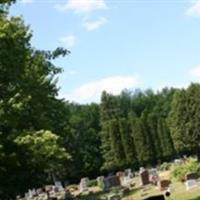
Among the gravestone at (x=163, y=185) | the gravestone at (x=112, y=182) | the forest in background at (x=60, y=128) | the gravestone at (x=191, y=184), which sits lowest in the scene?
the gravestone at (x=191, y=184)

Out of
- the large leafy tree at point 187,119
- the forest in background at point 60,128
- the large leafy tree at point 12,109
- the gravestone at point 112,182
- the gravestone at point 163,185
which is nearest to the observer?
the large leafy tree at point 12,109

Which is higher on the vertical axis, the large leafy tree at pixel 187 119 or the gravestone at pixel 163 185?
the large leafy tree at pixel 187 119

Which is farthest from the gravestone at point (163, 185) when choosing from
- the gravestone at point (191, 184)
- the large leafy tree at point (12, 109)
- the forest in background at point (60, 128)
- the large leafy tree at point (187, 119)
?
the large leafy tree at point (187, 119)

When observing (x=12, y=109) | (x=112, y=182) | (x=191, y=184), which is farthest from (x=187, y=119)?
(x=12, y=109)

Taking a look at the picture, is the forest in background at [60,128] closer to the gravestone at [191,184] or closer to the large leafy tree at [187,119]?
the large leafy tree at [187,119]

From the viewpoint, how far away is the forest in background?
22458 millimetres

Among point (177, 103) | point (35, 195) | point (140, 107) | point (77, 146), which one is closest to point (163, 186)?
point (35, 195)

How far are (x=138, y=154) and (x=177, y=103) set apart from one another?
24039 millimetres

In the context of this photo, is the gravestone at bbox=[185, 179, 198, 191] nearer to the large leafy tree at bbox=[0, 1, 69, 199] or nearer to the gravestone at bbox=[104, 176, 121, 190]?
the large leafy tree at bbox=[0, 1, 69, 199]

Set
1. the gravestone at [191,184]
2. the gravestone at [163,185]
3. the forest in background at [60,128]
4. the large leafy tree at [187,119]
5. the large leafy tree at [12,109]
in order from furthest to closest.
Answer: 1. the large leafy tree at [187,119]
2. the gravestone at [163,185]
3. the gravestone at [191,184]
4. the forest in background at [60,128]
5. the large leafy tree at [12,109]

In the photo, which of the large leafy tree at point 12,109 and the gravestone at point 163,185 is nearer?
the large leafy tree at point 12,109

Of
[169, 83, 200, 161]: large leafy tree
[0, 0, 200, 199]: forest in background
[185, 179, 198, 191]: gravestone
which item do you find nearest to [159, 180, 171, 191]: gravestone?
[185, 179, 198, 191]: gravestone

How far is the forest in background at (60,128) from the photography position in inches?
884

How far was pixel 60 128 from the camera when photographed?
44250 mm
